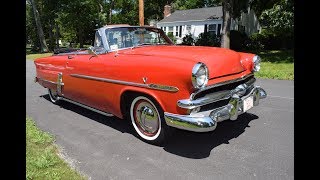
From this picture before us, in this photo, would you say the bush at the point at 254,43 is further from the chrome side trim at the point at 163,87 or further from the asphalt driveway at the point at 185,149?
the chrome side trim at the point at 163,87

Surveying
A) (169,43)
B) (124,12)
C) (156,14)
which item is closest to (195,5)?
(156,14)

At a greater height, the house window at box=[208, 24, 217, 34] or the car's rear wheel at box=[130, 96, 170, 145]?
the house window at box=[208, 24, 217, 34]

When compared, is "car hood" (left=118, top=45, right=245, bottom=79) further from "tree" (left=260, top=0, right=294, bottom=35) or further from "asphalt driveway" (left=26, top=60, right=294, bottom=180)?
"tree" (left=260, top=0, right=294, bottom=35)

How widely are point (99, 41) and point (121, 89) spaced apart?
50.0 inches

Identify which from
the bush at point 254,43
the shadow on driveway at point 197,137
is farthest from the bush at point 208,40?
the shadow on driveway at point 197,137

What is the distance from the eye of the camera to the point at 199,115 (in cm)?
378

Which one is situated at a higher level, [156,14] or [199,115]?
[156,14]

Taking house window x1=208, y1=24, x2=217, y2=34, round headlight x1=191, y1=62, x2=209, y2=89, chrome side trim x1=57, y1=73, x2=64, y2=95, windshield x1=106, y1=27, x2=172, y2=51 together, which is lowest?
chrome side trim x1=57, y1=73, x2=64, y2=95

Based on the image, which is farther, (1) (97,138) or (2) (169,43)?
(2) (169,43)

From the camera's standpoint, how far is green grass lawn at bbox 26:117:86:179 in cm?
353

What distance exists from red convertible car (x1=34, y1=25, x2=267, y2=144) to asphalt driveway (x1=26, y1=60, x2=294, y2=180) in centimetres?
33

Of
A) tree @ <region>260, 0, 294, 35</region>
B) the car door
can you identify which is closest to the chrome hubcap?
the car door
